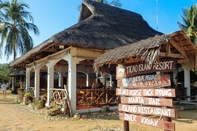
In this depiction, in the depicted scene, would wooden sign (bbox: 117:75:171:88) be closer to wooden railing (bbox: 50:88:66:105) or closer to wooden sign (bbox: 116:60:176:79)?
wooden sign (bbox: 116:60:176:79)

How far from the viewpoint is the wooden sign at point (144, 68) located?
3754 millimetres

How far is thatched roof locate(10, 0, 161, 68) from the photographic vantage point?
7.30 metres

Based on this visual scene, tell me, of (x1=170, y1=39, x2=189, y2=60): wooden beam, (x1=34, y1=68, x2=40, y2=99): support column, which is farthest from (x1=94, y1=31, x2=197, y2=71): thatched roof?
(x1=34, y1=68, x2=40, y2=99): support column

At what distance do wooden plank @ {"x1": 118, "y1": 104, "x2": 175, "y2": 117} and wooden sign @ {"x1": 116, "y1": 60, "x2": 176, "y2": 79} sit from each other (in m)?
0.74

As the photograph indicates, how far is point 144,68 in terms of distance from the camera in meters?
4.23

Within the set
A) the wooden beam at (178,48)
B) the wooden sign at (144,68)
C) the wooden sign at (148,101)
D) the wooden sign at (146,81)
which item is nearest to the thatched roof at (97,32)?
the wooden sign at (144,68)

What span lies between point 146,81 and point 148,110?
60 cm

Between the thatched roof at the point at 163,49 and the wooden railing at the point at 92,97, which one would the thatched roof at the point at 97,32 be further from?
the thatched roof at the point at 163,49

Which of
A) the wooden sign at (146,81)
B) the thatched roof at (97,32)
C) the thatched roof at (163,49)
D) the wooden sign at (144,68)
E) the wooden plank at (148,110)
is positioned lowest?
the wooden plank at (148,110)

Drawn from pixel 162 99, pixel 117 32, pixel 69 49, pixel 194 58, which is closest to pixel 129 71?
pixel 162 99

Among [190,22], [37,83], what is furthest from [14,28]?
[190,22]

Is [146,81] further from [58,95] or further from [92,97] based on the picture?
[58,95]

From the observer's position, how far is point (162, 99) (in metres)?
3.74

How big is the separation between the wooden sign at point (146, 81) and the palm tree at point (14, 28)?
19886mm
